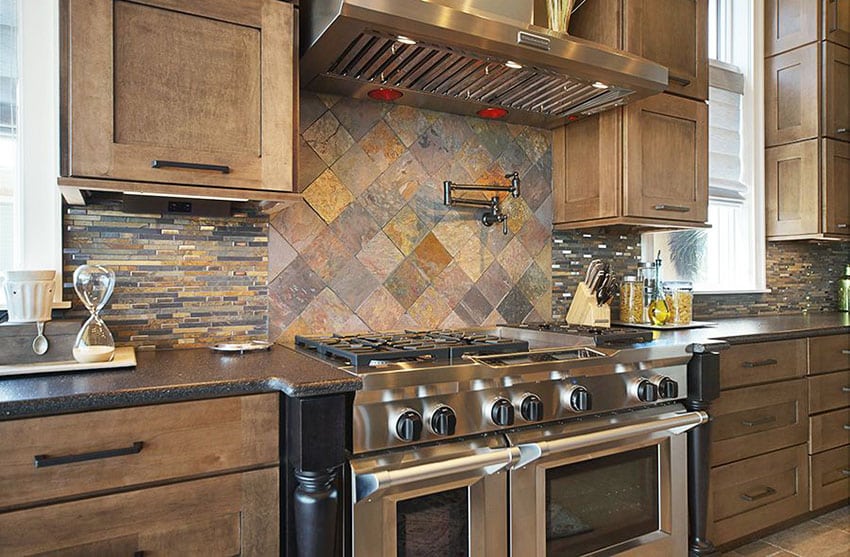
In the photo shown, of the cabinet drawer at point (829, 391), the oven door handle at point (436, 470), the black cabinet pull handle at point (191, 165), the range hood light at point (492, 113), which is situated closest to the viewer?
the oven door handle at point (436, 470)

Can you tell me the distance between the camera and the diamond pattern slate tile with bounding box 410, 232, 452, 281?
7.47 ft

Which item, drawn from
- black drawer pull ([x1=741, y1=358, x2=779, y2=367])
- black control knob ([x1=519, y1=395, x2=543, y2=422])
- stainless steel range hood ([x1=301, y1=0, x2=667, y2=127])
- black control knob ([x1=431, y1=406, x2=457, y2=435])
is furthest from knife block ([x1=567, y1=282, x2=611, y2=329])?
black control knob ([x1=431, y1=406, x2=457, y2=435])

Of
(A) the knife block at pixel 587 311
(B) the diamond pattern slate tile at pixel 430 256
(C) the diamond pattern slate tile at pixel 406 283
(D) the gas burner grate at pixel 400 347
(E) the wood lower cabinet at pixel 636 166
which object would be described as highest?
(E) the wood lower cabinet at pixel 636 166

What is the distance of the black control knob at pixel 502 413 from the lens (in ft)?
5.11

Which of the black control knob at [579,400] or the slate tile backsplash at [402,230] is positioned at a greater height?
the slate tile backsplash at [402,230]

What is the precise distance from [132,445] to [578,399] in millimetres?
1179

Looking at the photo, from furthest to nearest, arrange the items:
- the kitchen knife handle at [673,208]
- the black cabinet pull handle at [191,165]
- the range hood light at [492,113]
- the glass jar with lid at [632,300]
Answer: the glass jar with lid at [632,300] → the kitchen knife handle at [673,208] → the range hood light at [492,113] → the black cabinet pull handle at [191,165]

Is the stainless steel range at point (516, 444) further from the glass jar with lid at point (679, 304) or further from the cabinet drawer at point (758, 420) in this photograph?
the glass jar with lid at point (679, 304)

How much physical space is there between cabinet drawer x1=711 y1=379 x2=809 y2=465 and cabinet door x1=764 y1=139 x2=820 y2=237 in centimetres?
118

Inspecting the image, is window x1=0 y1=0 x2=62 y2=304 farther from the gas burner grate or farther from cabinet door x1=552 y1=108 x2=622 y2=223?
cabinet door x1=552 y1=108 x2=622 y2=223

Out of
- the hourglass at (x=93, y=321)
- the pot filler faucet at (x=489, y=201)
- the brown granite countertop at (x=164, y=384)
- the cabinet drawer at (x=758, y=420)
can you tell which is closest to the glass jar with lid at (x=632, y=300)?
the cabinet drawer at (x=758, y=420)

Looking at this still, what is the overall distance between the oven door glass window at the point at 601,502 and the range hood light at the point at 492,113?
4.43ft

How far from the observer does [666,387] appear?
6.32 ft

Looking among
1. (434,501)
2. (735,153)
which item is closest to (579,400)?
(434,501)
